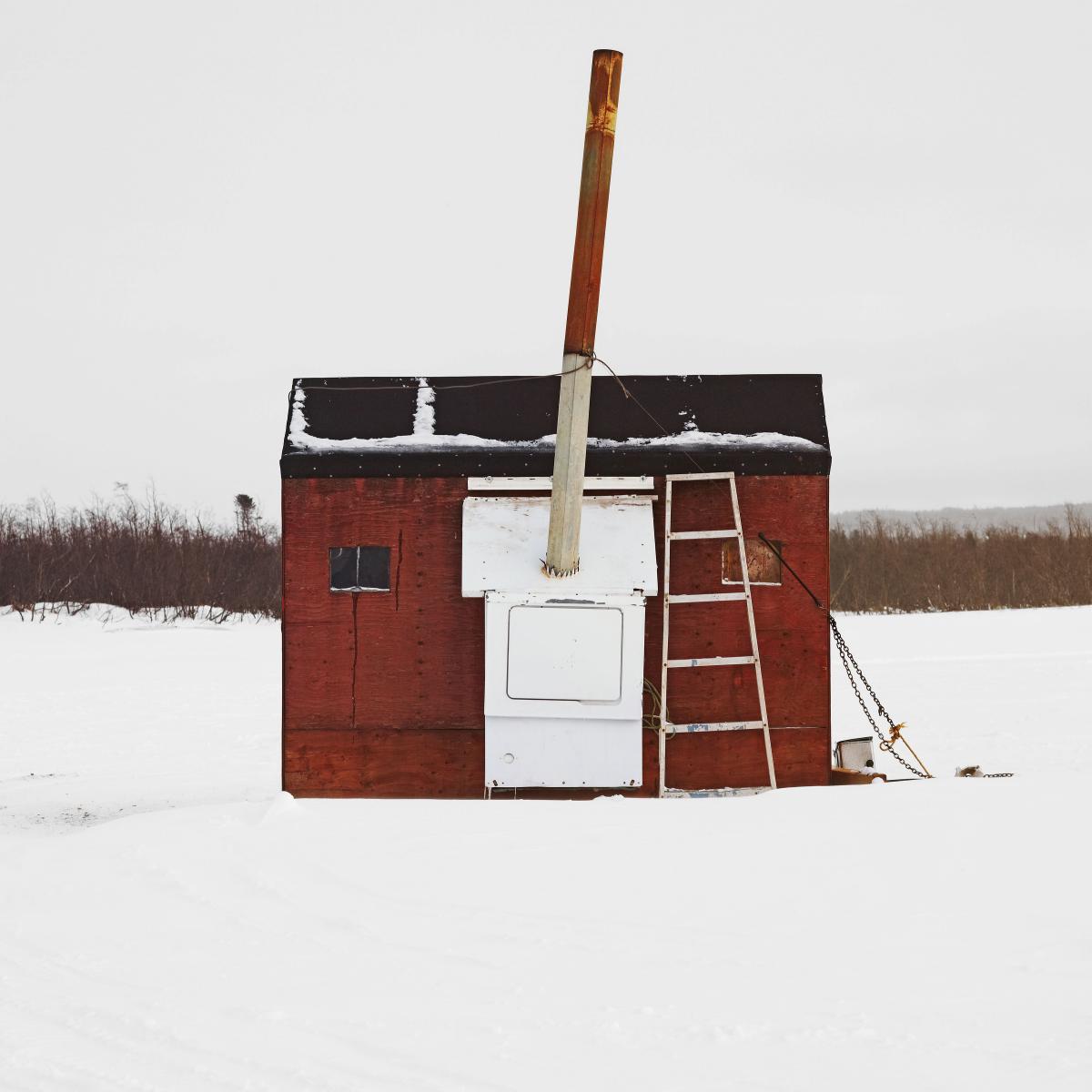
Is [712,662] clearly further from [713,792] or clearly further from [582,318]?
[582,318]

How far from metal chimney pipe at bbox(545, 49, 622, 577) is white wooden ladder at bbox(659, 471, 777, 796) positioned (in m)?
0.79

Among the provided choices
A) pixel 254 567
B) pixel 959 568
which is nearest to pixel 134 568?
pixel 254 567

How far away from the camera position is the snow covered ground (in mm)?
4262

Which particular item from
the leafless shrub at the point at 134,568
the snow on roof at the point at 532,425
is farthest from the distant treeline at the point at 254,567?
the snow on roof at the point at 532,425

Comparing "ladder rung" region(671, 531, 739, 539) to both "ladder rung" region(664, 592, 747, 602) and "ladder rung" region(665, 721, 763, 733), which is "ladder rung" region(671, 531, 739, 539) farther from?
"ladder rung" region(665, 721, 763, 733)

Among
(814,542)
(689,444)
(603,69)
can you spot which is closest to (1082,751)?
(814,542)

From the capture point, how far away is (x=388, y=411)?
9531 millimetres

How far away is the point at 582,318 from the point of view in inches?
347

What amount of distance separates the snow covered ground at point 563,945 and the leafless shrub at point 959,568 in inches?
1017

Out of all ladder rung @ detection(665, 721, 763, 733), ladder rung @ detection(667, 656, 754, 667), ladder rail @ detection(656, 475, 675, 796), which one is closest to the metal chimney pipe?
ladder rail @ detection(656, 475, 675, 796)

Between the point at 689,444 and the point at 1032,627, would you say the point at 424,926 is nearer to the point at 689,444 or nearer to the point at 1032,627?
the point at 689,444

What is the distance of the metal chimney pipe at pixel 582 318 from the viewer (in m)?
8.59

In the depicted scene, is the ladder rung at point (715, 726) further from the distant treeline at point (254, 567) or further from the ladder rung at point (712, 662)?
the distant treeline at point (254, 567)

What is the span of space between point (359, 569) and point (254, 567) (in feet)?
79.5
